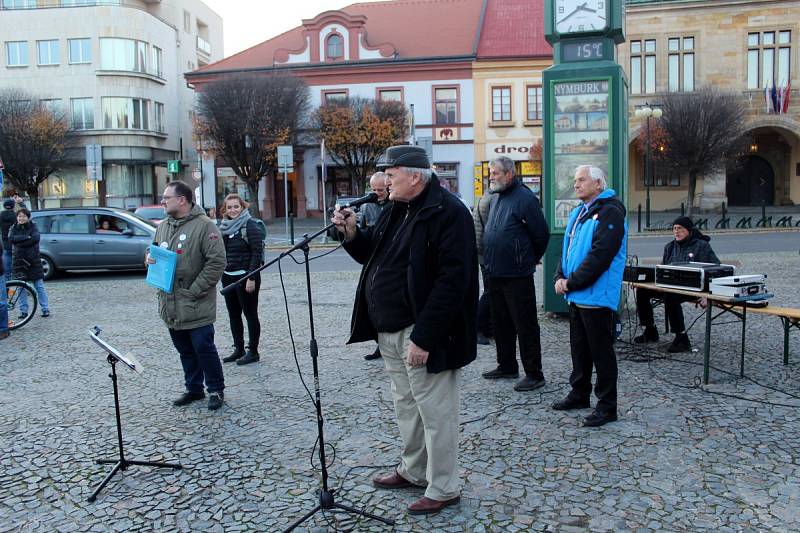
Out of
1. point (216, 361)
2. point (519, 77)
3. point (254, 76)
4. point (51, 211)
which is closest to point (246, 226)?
point (216, 361)

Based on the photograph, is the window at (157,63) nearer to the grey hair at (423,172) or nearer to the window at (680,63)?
the window at (680,63)

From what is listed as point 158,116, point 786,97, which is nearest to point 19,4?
point 158,116

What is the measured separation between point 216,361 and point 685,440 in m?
3.71

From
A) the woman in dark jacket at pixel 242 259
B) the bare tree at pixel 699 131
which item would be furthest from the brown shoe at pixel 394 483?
the bare tree at pixel 699 131

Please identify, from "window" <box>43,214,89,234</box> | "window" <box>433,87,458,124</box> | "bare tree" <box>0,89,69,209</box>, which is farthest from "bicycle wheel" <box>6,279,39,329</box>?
"window" <box>433,87,458,124</box>

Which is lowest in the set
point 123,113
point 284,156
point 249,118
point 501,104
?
point 284,156

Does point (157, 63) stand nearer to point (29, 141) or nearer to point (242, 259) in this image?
point (29, 141)

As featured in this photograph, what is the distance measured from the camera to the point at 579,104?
901 cm

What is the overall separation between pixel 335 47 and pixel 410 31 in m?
4.75

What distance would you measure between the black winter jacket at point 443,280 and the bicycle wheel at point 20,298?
26.7 ft

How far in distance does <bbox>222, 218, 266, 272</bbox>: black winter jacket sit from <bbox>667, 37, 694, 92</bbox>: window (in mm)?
34782

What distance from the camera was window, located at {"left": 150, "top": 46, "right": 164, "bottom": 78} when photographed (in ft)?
151

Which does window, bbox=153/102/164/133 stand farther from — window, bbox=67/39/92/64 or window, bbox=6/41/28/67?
window, bbox=6/41/28/67

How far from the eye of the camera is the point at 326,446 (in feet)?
16.8
